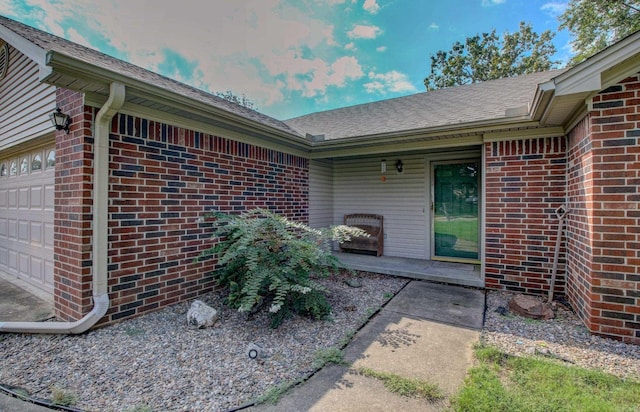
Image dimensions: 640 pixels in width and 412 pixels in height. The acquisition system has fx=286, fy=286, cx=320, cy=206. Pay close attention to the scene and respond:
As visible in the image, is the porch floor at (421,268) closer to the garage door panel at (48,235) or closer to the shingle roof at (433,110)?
the shingle roof at (433,110)

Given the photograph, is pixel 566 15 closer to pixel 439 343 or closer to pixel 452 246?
pixel 452 246

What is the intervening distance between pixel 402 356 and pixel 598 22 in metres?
14.5

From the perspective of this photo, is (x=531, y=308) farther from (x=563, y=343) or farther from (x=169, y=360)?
(x=169, y=360)

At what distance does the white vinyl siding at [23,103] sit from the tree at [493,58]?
802 inches

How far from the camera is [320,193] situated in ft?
22.1

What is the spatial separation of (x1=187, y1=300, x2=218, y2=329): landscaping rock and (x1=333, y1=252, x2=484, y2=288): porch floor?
215 cm

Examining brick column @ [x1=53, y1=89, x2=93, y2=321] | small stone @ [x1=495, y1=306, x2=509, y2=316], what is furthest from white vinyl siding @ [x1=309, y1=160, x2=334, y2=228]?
brick column @ [x1=53, y1=89, x2=93, y2=321]

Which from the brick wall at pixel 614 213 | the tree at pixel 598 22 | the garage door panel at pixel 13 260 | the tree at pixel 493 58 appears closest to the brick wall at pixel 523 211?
the brick wall at pixel 614 213

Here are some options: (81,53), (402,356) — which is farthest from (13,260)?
(402,356)

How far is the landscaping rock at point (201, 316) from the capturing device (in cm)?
308

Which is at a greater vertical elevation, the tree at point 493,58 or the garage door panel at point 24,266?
the tree at point 493,58

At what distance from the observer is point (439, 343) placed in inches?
110

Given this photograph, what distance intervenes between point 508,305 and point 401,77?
13003 mm

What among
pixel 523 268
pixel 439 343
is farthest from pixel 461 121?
pixel 439 343
